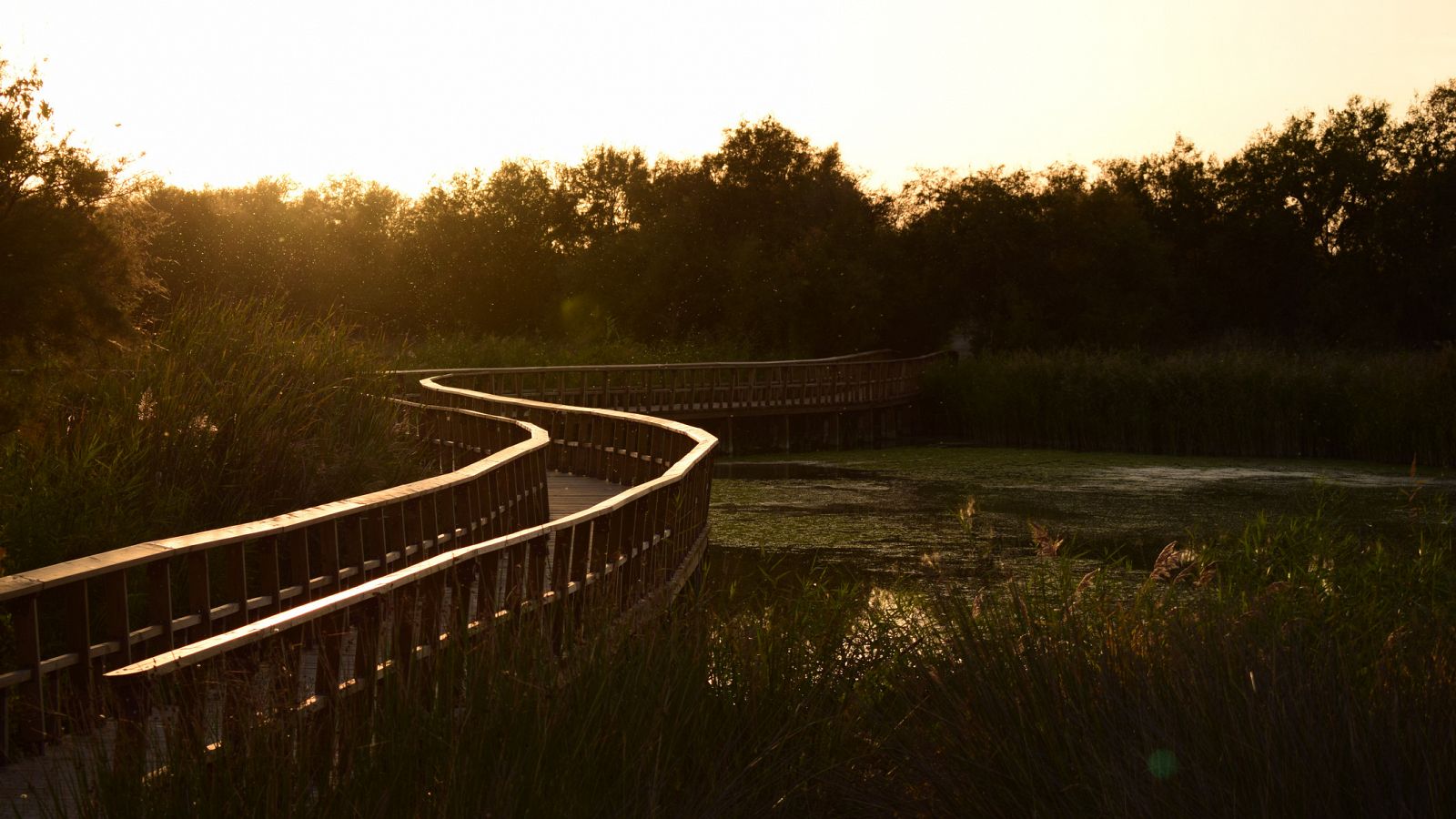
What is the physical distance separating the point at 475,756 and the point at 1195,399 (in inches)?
1159

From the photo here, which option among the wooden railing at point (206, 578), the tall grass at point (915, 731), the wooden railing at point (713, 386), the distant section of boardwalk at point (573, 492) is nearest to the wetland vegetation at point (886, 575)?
the tall grass at point (915, 731)

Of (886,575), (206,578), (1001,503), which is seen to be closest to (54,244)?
(206,578)

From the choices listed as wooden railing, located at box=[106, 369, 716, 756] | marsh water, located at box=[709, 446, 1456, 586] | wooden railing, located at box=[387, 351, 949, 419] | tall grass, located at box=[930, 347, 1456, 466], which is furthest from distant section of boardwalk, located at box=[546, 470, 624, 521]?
tall grass, located at box=[930, 347, 1456, 466]

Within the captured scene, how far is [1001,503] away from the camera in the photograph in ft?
74.8

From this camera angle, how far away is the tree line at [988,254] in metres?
47.8

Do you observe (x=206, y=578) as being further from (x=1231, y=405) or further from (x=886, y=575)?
(x=1231, y=405)

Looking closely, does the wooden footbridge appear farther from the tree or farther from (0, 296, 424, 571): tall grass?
the tree

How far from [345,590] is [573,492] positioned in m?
9.58

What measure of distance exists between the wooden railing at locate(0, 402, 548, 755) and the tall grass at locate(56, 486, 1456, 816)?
2.63ft

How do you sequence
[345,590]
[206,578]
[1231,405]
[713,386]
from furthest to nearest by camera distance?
1. [713,386]
2. [1231,405]
3. [345,590]
4. [206,578]

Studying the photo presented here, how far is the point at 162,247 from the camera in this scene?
176 ft

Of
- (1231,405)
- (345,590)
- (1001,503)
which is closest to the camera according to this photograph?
(345,590)

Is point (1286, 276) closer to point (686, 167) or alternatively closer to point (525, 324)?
point (686, 167)

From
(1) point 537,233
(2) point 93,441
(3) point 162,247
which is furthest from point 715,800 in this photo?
(1) point 537,233
